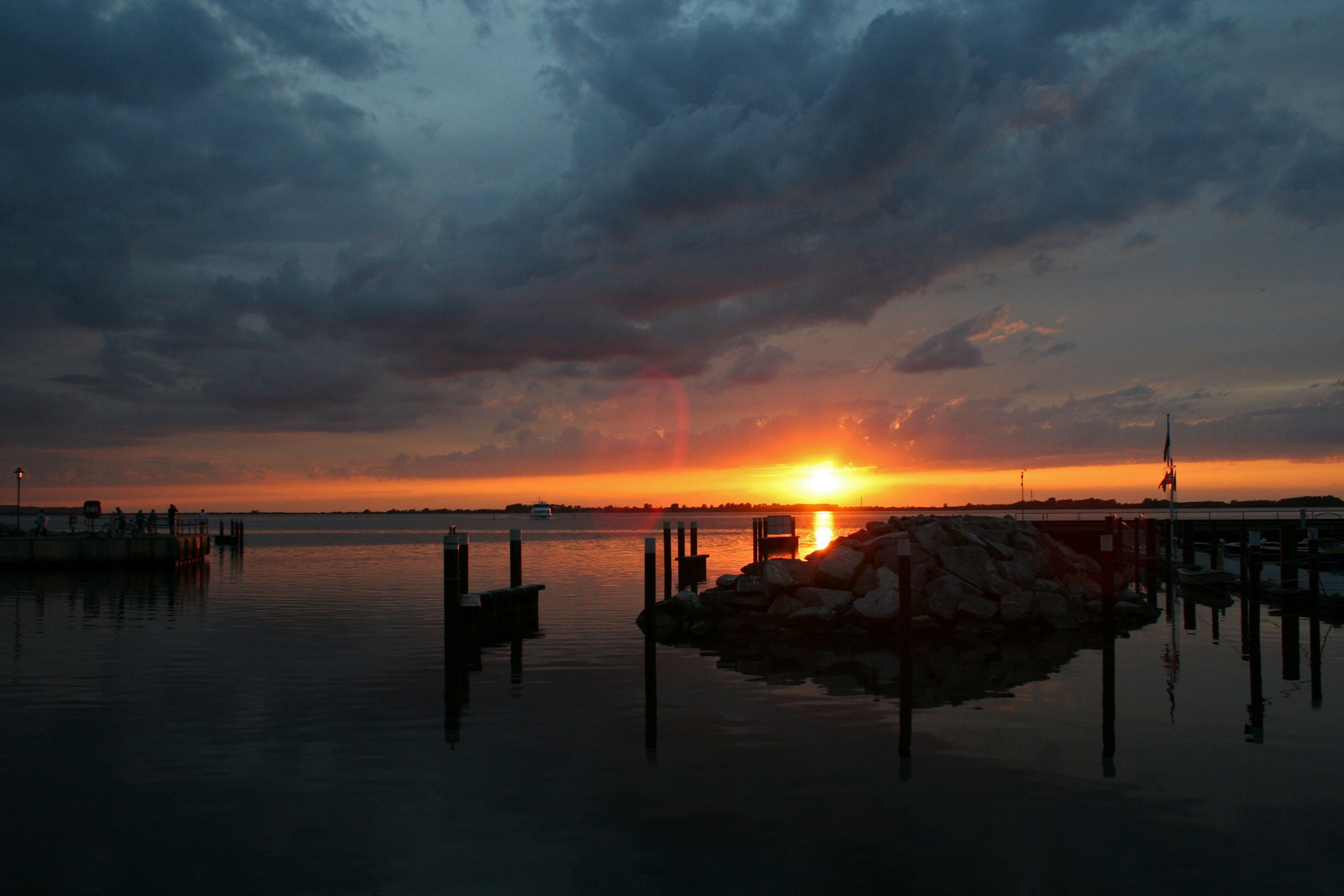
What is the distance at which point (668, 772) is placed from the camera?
1077 centimetres

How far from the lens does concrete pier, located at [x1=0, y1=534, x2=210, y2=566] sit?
160ft

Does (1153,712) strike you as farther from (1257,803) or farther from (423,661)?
(423,661)

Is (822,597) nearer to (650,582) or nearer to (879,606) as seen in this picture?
(879,606)

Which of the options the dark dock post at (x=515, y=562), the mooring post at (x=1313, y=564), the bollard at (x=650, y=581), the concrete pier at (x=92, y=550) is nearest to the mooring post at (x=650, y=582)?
the bollard at (x=650, y=581)

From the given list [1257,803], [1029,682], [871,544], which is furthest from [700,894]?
[871,544]

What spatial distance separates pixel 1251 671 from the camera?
16.7m

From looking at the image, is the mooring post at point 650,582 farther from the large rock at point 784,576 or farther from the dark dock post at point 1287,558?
the dark dock post at point 1287,558

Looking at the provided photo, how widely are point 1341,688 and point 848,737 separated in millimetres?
10353

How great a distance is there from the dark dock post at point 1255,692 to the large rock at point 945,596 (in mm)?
6427

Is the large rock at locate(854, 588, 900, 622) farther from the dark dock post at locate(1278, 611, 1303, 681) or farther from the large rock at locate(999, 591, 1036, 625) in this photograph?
the dark dock post at locate(1278, 611, 1303, 681)

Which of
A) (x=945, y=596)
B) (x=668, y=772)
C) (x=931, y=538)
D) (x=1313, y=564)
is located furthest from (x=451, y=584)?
(x=1313, y=564)

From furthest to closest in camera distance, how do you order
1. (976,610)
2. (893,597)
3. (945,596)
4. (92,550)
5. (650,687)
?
(92,550), (945,596), (976,610), (893,597), (650,687)

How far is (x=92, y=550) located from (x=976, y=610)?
49836 mm

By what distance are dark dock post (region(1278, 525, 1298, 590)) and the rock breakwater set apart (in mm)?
4841
